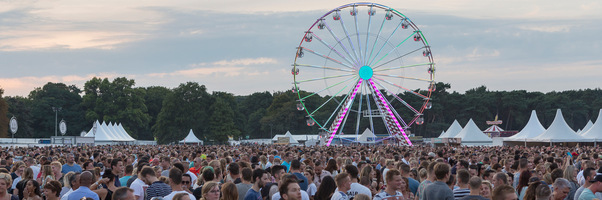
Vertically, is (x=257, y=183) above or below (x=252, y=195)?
above

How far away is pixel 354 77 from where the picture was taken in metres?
53.2

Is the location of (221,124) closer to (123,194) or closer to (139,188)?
(139,188)

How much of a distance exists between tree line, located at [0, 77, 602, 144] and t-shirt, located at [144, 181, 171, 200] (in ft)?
304

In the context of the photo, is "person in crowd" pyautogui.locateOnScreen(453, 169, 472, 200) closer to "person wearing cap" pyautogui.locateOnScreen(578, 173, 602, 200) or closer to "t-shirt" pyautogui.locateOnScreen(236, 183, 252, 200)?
"person wearing cap" pyautogui.locateOnScreen(578, 173, 602, 200)

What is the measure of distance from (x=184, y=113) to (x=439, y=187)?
94454mm

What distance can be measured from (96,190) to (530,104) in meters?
120

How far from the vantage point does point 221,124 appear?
97.6 metres

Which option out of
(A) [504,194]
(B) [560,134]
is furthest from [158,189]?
(B) [560,134]

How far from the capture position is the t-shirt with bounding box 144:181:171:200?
32.0ft

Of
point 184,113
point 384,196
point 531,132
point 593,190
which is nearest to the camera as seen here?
point 593,190

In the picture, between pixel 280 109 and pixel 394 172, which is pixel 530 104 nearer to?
pixel 280 109

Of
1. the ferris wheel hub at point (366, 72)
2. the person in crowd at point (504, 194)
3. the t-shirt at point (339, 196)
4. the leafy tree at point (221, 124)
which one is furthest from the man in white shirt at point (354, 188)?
the leafy tree at point (221, 124)

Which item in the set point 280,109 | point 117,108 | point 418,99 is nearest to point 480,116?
point 418,99

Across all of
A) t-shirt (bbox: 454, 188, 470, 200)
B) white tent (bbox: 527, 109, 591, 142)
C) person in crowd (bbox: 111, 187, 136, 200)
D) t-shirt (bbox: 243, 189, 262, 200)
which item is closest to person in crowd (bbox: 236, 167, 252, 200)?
t-shirt (bbox: 243, 189, 262, 200)
